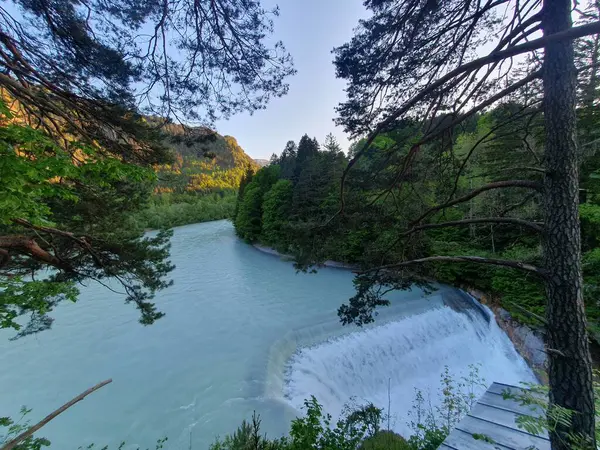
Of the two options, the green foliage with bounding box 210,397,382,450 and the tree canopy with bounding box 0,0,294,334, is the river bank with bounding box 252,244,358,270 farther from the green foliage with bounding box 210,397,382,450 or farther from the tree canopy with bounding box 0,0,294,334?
the tree canopy with bounding box 0,0,294,334

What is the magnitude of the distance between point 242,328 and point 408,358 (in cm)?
485

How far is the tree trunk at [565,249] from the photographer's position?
1.78 metres

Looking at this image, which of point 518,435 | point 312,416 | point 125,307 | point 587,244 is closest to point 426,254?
point 518,435

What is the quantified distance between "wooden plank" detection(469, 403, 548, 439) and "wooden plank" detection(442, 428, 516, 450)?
1.26 ft

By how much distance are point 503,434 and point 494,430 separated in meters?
0.07

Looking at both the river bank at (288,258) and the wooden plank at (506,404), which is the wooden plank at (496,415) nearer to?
the wooden plank at (506,404)

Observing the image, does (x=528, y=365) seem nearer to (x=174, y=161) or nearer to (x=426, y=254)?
(x=426, y=254)

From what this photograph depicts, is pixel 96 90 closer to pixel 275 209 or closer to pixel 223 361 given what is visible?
pixel 223 361

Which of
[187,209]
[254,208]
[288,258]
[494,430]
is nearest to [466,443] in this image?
[494,430]

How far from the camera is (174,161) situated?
4492 millimetres

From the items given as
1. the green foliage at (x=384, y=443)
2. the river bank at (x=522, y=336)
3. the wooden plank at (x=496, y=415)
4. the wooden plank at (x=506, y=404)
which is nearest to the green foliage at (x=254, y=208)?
the river bank at (x=522, y=336)

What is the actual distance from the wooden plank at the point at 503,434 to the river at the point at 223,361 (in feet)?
10.7

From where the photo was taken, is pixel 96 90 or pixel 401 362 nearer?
pixel 96 90

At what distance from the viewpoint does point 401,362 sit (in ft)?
24.0
